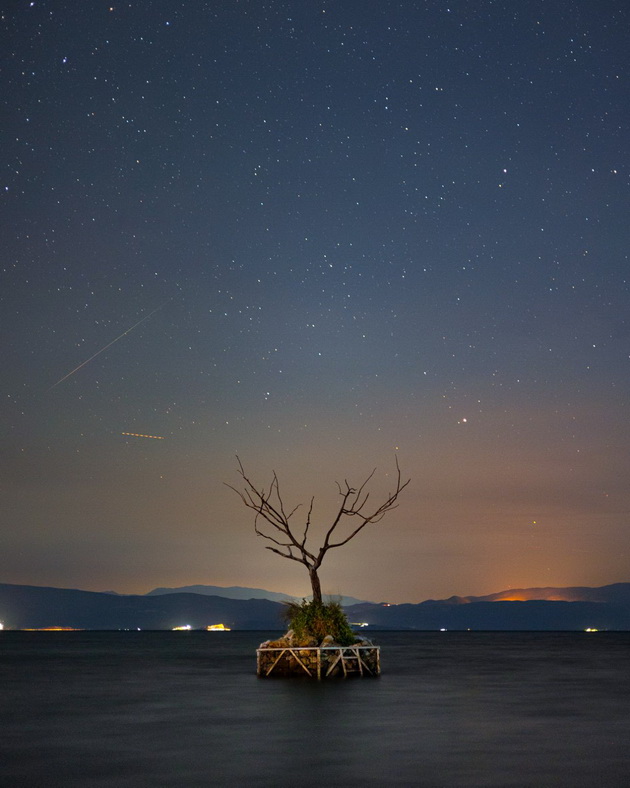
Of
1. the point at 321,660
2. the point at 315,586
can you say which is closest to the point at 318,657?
the point at 321,660

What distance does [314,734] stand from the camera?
22.7 meters

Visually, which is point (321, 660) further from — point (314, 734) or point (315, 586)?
point (314, 734)

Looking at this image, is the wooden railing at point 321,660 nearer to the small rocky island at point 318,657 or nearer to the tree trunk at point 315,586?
the small rocky island at point 318,657

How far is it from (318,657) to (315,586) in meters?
3.11

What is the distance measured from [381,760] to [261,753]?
262 cm

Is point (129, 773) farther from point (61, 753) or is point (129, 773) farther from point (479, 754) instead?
point (479, 754)

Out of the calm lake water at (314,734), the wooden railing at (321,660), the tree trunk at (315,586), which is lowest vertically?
the calm lake water at (314,734)

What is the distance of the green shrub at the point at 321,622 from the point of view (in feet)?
120

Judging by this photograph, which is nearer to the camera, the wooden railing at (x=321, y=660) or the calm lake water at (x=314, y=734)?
the calm lake water at (x=314, y=734)

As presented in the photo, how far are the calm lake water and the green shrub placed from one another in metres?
1.79

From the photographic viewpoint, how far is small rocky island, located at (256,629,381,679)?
119 feet

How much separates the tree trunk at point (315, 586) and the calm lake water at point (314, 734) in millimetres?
3181

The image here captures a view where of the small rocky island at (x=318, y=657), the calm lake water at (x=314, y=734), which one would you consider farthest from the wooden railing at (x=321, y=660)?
the calm lake water at (x=314, y=734)

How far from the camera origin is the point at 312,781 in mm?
16750
